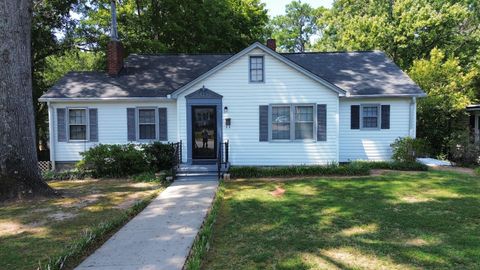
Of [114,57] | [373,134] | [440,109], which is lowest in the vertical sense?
[373,134]

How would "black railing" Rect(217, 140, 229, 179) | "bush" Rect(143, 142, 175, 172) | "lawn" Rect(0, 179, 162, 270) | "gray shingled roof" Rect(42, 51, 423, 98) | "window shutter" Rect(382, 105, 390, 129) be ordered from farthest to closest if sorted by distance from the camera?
"gray shingled roof" Rect(42, 51, 423, 98), "window shutter" Rect(382, 105, 390, 129), "bush" Rect(143, 142, 175, 172), "black railing" Rect(217, 140, 229, 179), "lawn" Rect(0, 179, 162, 270)

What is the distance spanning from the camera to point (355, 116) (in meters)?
15.2

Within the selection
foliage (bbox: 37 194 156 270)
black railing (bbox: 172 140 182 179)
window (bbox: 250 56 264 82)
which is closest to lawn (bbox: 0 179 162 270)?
foliage (bbox: 37 194 156 270)

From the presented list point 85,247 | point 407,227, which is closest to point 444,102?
point 407,227

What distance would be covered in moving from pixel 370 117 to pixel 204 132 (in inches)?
270

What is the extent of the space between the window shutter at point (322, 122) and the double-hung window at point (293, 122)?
0.21m

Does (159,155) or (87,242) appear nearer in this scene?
(87,242)

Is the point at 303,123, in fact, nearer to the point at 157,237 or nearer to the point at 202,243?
the point at 157,237

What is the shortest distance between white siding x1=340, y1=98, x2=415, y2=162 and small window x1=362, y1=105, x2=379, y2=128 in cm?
26

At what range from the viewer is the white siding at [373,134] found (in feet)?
49.5

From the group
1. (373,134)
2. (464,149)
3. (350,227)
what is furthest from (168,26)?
(350,227)

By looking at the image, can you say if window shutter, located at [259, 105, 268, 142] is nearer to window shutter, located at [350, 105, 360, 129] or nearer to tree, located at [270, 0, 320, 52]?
window shutter, located at [350, 105, 360, 129]

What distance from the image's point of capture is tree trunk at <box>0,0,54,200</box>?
9.36 metres

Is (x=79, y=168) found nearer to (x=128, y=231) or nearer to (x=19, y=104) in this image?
(x=19, y=104)
